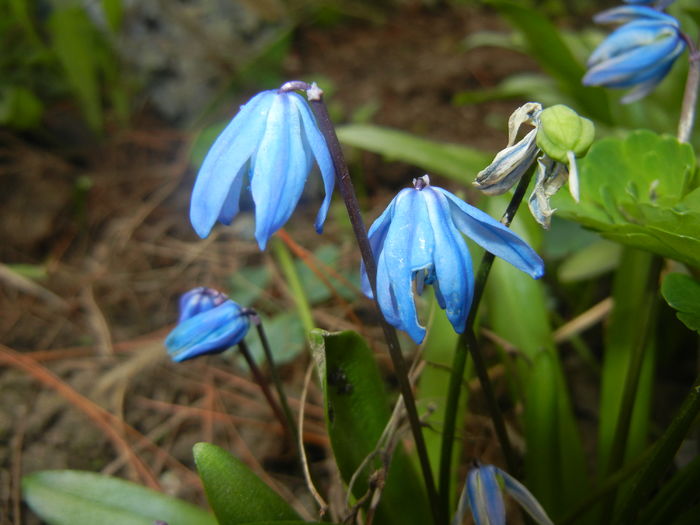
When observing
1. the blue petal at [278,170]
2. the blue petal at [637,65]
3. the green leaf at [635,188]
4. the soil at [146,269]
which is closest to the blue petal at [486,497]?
the green leaf at [635,188]

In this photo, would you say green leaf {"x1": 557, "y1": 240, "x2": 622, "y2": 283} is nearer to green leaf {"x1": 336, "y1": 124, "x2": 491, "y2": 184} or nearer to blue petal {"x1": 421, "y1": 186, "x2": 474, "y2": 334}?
green leaf {"x1": 336, "y1": 124, "x2": 491, "y2": 184}

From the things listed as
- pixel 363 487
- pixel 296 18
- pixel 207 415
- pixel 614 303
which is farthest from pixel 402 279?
pixel 296 18

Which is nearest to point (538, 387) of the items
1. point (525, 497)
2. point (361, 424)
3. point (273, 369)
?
point (525, 497)

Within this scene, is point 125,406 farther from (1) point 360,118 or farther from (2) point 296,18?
(2) point 296,18

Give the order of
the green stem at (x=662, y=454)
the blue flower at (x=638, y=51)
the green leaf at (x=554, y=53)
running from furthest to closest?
the green leaf at (x=554, y=53)
the blue flower at (x=638, y=51)
the green stem at (x=662, y=454)

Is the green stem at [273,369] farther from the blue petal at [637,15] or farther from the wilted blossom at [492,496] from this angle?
the blue petal at [637,15]

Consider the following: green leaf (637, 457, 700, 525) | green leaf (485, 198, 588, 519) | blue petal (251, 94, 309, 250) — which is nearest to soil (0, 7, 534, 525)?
green leaf (485, 198, 588, 519)
